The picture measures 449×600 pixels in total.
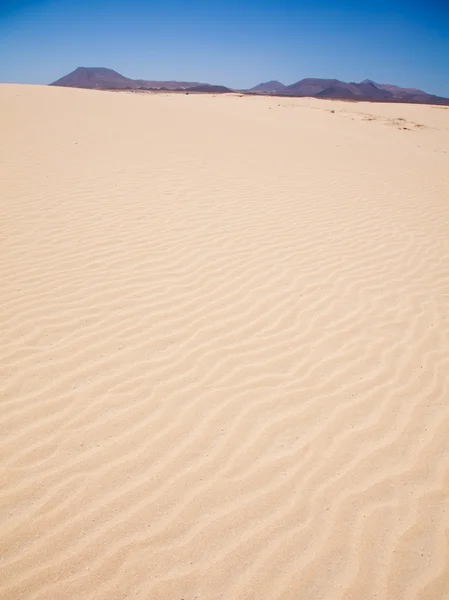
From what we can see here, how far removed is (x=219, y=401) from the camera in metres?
2.99

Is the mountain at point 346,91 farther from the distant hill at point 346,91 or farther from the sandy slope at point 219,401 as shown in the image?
the sandy slope at point 219,401

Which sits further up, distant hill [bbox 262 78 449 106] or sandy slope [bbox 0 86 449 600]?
distant hill [bbox 262 78 449 106]

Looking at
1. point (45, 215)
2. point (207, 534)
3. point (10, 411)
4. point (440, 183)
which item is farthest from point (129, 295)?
point (440, 183)

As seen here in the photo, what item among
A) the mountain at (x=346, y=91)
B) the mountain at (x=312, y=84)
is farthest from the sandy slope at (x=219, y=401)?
the mountain at (x=312, y=84)

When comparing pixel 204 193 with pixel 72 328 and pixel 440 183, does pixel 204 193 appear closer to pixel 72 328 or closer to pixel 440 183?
pixel 72 328

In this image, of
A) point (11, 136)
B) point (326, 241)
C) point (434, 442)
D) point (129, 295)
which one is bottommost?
A: point (434, 442)

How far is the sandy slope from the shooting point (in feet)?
6.82

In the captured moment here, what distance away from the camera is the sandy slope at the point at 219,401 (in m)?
2.08

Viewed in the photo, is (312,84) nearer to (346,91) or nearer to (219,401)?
(346,91)

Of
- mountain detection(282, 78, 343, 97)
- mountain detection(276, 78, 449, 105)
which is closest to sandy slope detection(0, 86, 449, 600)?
mountain detection(276, 78, 449, 105)

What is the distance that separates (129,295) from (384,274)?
3.47 meters

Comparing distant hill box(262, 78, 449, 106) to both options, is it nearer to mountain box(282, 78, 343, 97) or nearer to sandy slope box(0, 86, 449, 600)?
mountain box(282, 78, 343, 97)

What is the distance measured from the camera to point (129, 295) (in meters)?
4.17

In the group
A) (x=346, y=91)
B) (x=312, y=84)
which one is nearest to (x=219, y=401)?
(x=346, y=91)
